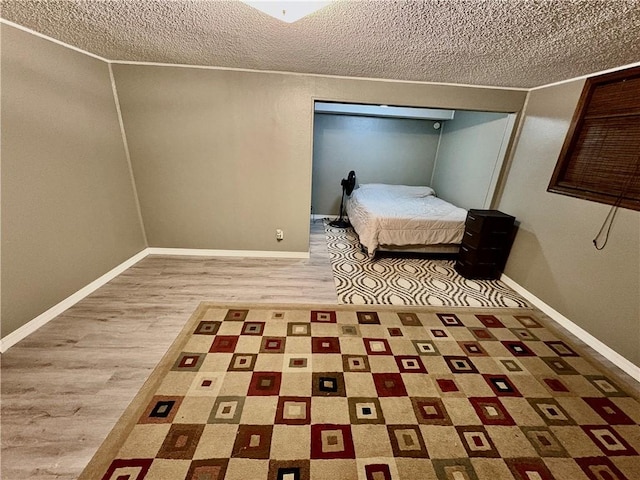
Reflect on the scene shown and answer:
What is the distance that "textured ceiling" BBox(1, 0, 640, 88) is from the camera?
4.46 ft

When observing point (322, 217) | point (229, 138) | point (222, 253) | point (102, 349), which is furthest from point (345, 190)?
point (102, 349)

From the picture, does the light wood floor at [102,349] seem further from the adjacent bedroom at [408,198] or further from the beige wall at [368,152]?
the beige wall at [368,152]

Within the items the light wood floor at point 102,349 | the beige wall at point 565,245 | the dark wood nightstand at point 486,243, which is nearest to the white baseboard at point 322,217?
the light wood floor at point 102,349

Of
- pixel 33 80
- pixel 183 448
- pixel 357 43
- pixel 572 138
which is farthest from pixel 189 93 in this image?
pixel 572 138

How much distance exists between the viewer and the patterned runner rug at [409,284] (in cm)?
254

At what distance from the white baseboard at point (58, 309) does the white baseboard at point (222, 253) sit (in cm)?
→ 35

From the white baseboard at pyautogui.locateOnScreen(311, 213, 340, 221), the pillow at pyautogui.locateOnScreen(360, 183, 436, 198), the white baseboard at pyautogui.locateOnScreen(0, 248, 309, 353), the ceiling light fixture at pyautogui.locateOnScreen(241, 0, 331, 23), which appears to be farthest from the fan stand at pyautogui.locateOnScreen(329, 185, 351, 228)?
the ceiling light fixture at pyautogui.locateOnScreen(241, 0, 331, 23)

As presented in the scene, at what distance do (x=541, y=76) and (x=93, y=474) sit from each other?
166 inches

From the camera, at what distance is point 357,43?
1.84m

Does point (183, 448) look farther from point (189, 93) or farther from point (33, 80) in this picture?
point (189, 93)

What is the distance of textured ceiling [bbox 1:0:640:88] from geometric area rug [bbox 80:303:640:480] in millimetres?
2132

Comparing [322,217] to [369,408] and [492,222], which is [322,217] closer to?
[492,222]

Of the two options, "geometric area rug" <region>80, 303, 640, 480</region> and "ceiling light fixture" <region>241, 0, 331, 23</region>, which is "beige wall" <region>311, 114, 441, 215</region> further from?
"ceiling light fixture" <region>241, 0, 331, 23</region>

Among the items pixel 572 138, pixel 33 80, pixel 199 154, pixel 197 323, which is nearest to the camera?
pixel 33 80
